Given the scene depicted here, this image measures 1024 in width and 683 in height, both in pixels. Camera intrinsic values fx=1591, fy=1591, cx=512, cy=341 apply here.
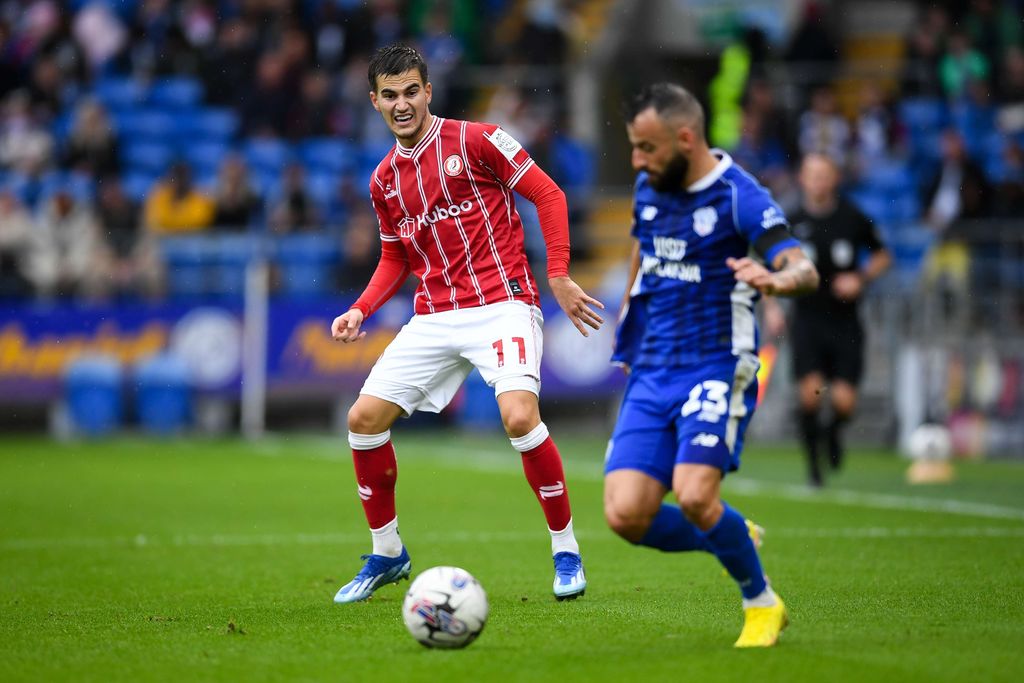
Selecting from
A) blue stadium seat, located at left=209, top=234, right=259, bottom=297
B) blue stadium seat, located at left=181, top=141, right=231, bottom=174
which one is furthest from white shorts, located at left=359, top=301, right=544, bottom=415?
blue stadium seat, located at left=181, top=141, right=231, bottom=174

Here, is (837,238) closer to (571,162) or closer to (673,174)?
(673,174)

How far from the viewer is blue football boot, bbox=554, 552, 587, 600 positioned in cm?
700

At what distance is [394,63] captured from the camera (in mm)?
7086

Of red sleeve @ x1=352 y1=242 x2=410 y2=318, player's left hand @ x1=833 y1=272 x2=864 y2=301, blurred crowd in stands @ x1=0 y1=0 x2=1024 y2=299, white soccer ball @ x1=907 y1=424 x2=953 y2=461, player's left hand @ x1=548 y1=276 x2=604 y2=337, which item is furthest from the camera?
blurred crowd in stands @ x1=0 y1=0 x2=1024 y2=299

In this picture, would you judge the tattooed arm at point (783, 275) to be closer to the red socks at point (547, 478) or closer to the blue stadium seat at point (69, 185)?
the red socks at point (547, 478)

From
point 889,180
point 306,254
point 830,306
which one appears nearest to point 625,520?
point 830,306

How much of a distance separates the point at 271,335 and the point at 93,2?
7.46 metres

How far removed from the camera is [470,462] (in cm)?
1556

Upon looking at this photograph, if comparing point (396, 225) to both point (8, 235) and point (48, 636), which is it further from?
point (8, 235)

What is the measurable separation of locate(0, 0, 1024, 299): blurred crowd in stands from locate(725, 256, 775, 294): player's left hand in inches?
541

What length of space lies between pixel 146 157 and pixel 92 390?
4.57m

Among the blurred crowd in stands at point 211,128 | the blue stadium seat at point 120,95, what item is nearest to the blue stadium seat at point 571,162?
the blurred crowd in stands at point 211,128

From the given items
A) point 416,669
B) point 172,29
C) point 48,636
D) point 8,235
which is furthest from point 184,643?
point 172,29

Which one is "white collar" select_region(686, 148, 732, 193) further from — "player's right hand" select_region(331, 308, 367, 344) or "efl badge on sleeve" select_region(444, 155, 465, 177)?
"player's right hand" select_region(331, 308, 367, 344)
